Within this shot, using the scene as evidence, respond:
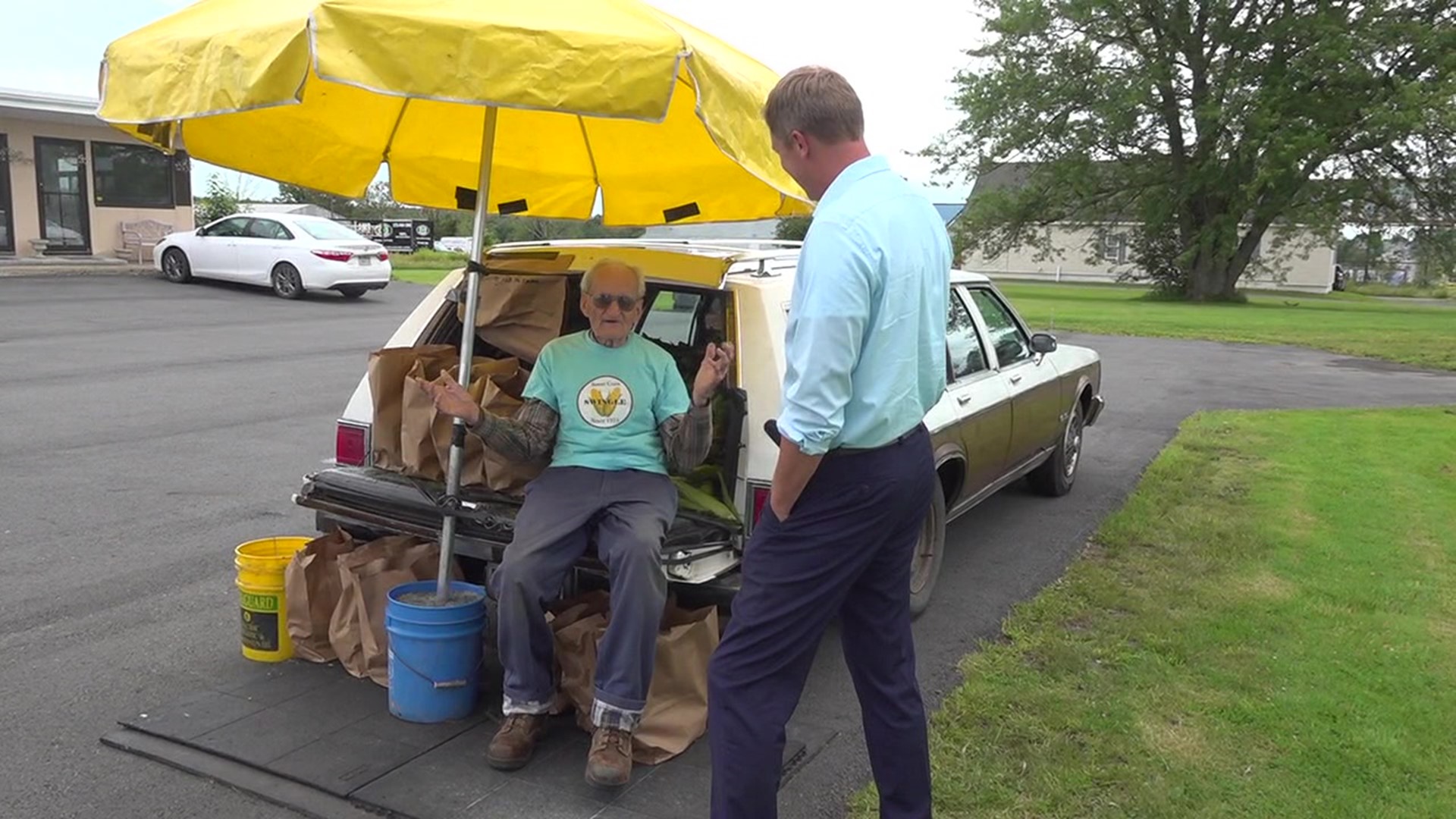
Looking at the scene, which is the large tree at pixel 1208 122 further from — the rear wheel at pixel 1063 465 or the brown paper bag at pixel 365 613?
the brown paper bag at pixel 365 613

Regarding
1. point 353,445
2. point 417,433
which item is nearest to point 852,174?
point 417,433

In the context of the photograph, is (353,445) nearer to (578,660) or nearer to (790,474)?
(578,660)

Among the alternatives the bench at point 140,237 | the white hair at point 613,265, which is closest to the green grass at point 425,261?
the bench at point 140,237

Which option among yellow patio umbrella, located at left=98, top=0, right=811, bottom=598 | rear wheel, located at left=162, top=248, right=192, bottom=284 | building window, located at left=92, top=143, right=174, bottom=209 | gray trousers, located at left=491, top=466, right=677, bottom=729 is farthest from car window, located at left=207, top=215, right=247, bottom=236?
gray trousers, located at left=491, top=466, right=677, bottom=729

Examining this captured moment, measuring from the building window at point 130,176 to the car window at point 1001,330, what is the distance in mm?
22598

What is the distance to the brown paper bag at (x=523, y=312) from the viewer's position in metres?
4.64

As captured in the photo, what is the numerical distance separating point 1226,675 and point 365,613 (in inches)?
131

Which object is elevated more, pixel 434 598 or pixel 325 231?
pixel 325 231

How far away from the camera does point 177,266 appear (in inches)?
837

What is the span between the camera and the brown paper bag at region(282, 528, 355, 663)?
13.7 ft

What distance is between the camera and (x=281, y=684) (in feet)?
13.3

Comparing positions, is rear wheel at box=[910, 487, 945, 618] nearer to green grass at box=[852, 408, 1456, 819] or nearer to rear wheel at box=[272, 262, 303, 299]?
green grass at box=[852, 408, 1456, 819]

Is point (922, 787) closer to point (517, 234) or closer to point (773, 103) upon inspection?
point (773, 103)

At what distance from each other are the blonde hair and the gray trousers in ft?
4.99
